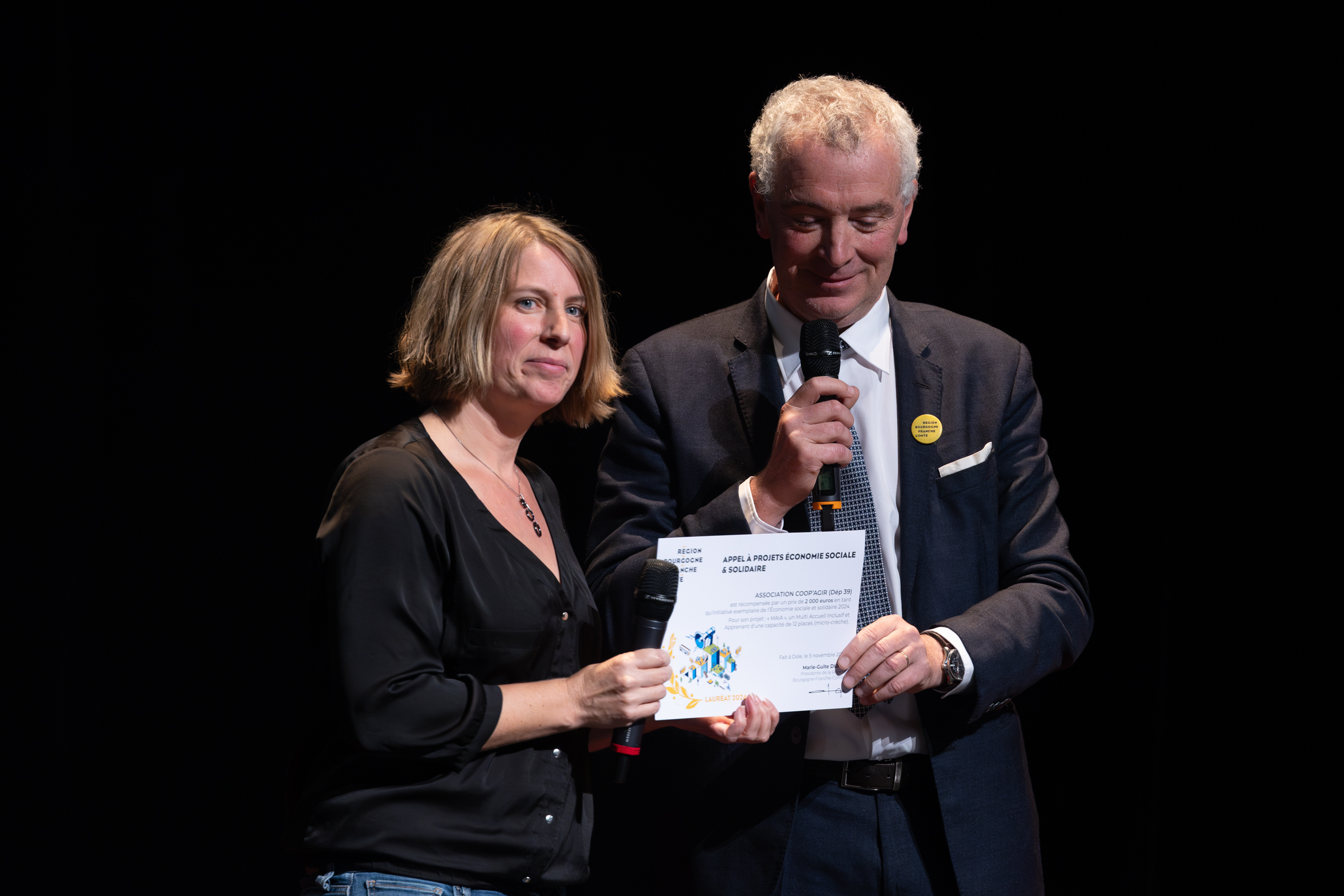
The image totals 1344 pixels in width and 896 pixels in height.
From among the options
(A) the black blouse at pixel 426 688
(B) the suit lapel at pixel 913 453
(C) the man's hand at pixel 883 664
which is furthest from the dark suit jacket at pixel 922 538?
(A) the black blouse at pixel 426 688

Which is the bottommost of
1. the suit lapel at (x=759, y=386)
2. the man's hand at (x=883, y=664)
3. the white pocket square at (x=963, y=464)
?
the man's hand at (x=883, y=664)

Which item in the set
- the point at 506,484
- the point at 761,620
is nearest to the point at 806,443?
the point at 761,620

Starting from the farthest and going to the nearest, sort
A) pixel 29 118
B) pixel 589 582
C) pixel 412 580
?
1. pixel 29 118
2. pixel 589 582
3. pixel 412 580

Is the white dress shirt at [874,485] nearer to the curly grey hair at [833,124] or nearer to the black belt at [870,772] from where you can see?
the black belt at [870,772]

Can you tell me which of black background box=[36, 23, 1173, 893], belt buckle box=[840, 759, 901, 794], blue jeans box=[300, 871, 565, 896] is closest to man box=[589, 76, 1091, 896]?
belt buckle box=[840, 759, 901, 794]

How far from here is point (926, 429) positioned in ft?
5.66

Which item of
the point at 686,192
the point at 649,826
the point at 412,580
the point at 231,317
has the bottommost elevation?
the point at 649,826

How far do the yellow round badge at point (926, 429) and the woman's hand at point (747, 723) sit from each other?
1.78 ft

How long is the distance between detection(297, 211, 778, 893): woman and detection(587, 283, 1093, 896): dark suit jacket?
170 millimetres

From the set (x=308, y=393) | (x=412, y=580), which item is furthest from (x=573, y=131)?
(x=412, y=580)

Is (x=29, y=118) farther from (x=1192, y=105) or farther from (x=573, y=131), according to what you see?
(x=1192, y=105)

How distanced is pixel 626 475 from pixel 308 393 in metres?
1.33

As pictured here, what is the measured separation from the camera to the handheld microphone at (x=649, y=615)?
1.38m

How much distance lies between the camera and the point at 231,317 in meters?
2.69
